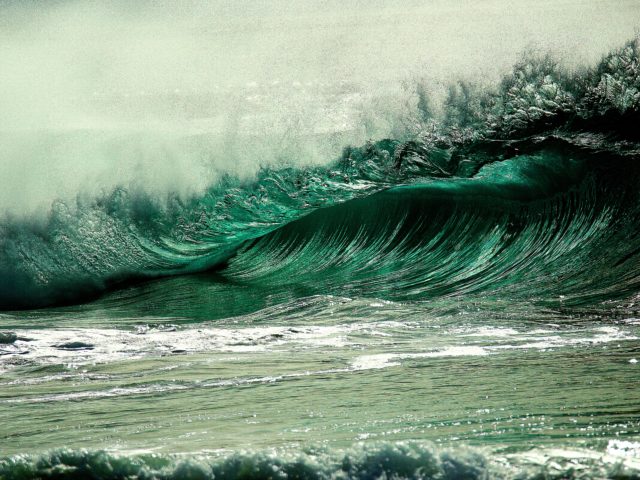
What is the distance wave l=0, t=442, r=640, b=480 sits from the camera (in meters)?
3.43

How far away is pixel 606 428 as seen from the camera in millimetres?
3936

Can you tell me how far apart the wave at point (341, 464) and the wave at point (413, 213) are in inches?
235

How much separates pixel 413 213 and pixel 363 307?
3.15 m

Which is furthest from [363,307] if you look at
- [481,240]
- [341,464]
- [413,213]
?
[341,464]

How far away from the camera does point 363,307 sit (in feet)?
29.0

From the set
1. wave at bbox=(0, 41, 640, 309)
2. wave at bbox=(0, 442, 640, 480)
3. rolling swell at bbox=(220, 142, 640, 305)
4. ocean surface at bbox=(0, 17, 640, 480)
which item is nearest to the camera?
wave at bbox=(0, 442, 640, 480)

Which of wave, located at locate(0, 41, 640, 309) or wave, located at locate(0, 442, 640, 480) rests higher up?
wave, located at locate(0, 41, 640, 309)

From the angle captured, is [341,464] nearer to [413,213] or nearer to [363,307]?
[363,307]

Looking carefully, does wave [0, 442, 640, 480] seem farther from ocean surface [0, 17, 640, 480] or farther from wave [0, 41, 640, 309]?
wave [0, 41, 640, 309]

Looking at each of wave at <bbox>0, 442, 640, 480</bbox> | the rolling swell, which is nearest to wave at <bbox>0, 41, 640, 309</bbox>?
the rolling swell

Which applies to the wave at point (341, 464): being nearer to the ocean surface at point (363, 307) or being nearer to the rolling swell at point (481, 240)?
the ocean surface at point (363, 307)

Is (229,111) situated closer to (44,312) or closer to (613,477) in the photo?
(44,312)

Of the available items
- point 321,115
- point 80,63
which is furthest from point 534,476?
point 80,63

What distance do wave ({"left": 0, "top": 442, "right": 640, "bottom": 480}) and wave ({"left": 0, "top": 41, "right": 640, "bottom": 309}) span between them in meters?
5.96
